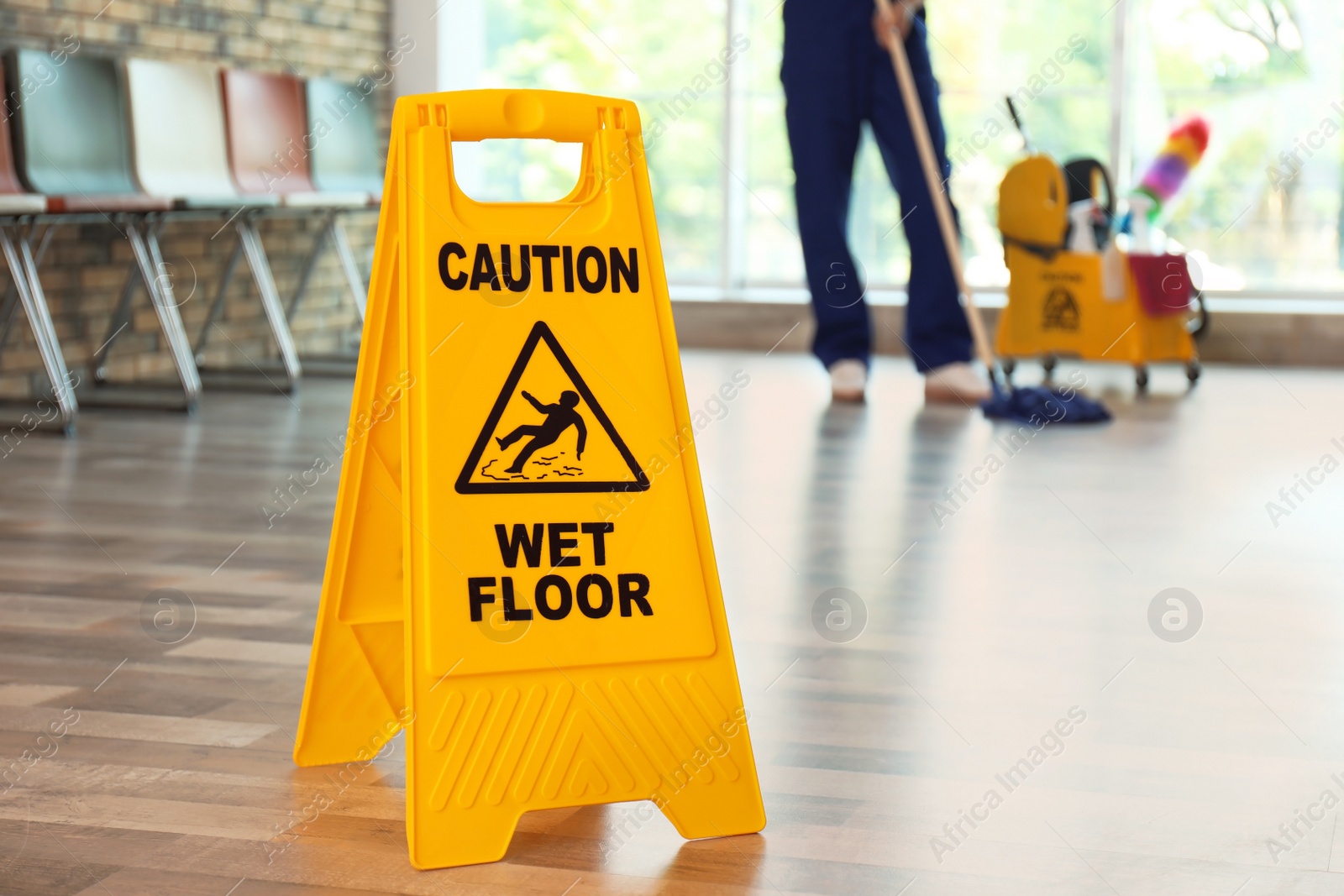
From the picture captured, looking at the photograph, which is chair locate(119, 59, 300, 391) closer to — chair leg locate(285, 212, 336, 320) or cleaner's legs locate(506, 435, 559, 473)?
chair leg locate(285, 212, 336, 320)

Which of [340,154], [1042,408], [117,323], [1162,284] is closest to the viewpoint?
[1042,408]

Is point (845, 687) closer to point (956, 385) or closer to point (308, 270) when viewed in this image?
point (956, 385)

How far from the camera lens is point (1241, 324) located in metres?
5.16

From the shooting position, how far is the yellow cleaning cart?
4246 millimetres

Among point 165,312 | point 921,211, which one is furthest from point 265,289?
point 921,211

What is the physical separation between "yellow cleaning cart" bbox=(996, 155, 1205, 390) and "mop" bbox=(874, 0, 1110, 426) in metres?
0.35

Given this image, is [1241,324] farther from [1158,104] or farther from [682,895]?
[682,895]

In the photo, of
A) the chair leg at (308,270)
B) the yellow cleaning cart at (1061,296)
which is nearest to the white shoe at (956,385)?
the yellow cleaning cart at (1061,296)

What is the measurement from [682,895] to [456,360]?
1.62ft

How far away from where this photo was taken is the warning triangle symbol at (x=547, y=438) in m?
1.29

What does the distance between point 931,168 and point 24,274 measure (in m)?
2.35

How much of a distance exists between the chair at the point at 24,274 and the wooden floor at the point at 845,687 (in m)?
0.27

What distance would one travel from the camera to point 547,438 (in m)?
1.31

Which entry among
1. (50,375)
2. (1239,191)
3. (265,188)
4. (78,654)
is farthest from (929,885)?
(1239,191)
